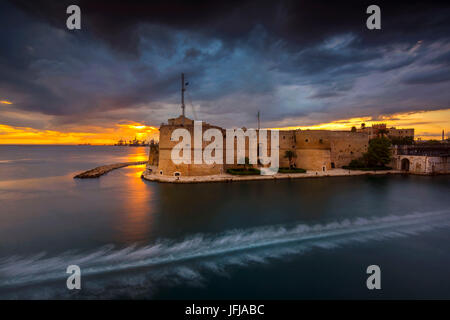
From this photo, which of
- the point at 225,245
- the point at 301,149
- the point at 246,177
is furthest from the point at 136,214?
the point at 301,149

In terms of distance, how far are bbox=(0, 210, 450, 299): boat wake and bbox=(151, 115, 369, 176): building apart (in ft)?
35.9

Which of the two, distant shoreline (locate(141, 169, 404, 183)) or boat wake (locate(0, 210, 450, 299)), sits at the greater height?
distant shoreline (locate(141, 169, 404, 183))

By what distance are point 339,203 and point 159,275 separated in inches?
420

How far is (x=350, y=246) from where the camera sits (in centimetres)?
691

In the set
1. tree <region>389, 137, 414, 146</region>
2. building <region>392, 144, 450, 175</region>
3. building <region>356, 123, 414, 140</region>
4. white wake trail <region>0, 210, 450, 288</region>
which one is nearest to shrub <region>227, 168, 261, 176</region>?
white wake trail <region>0, 210, 450, 288</region>

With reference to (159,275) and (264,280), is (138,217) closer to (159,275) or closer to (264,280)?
(159,275)

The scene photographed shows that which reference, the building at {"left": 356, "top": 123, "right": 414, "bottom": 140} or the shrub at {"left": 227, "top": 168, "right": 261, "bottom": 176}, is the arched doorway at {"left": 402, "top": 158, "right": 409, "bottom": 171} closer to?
the shrub at {"left": 227, "top": 168, "right": 261, "bottom": 176}

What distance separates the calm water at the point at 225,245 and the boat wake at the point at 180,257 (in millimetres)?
35

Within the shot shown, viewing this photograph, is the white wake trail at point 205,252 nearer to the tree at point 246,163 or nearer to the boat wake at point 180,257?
the boat wake at point 180,257

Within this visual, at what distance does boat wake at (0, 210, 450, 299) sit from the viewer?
16.9 feet

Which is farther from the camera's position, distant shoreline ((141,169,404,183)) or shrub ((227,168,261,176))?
shrub ((227,168,261,176))

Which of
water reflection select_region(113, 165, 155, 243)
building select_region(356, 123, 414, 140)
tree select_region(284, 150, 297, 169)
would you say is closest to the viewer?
water reflection select_region(113, 165, 155, 243)
